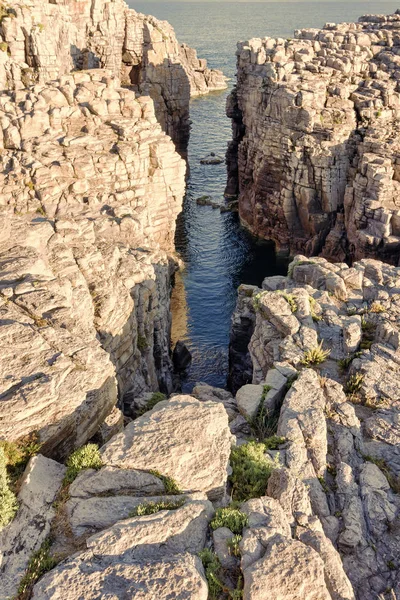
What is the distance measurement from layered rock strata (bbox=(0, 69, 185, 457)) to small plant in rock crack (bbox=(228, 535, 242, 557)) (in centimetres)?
684

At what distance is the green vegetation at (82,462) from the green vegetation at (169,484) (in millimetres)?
1728

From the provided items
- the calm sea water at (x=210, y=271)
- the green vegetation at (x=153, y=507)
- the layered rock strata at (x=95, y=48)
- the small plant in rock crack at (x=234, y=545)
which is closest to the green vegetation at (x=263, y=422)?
the green vegetation at (x=153, y=507)

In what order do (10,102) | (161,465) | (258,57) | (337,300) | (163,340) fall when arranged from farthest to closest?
(258,57), (10,102), (163,340), (337,300), (161,465)

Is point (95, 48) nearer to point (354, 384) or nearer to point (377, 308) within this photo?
point (377, 308)

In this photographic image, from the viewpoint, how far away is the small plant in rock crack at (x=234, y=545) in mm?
13945

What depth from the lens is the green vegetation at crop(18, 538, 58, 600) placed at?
12.9 metres

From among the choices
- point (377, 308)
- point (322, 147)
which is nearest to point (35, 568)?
point (377, 308)

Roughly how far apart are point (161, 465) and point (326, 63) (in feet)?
226

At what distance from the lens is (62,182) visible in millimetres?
43875

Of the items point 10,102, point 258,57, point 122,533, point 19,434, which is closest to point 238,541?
point 122,533

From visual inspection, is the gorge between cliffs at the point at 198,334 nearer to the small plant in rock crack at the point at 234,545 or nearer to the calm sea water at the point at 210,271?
the small plant in rock crack at the point at 234,545

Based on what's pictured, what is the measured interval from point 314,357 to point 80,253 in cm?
1393

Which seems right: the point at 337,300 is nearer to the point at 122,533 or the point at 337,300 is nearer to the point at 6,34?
the point at 122,533

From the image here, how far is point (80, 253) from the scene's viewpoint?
29750 millimetres
